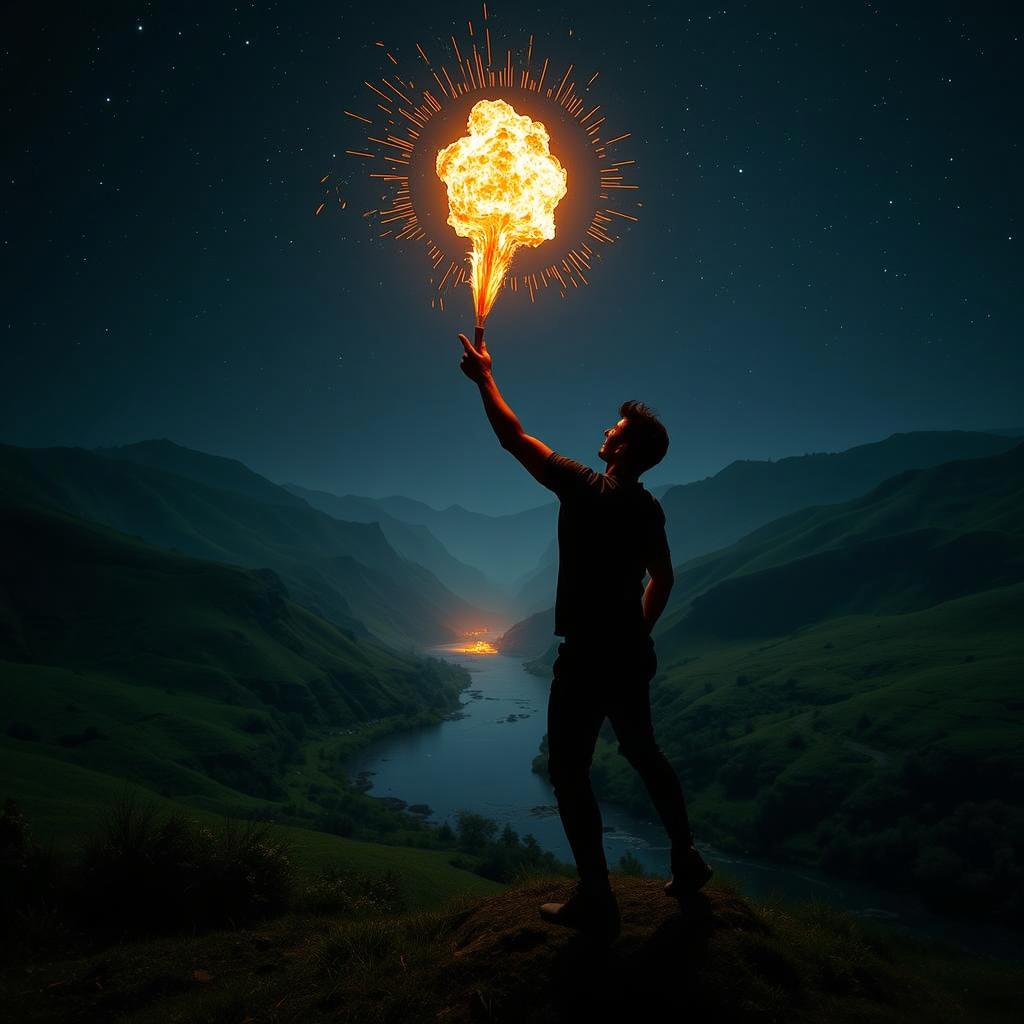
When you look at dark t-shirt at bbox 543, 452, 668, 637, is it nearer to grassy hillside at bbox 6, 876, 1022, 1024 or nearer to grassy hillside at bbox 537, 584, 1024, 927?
grassy hillside at bbox 6, 876, 1022, 1024

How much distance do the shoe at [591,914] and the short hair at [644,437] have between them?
391 centimetres

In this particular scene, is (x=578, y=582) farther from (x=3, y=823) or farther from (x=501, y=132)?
(x=3, y=823)

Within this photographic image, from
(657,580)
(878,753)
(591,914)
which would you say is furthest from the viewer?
(878,753)

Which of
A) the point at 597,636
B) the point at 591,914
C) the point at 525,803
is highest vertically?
the point at 597,636

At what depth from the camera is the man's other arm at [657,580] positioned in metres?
5.88

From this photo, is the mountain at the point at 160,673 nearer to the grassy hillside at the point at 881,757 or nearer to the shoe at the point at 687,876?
the grassy hillside at the point at 881,757

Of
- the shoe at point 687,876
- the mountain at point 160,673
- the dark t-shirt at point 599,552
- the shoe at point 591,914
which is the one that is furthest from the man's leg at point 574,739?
the mountain at point 160,673

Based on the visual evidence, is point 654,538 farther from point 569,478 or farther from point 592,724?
point 592,724

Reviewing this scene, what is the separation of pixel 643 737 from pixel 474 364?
3893 millimetres

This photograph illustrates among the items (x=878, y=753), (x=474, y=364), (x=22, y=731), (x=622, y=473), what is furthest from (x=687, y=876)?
(x=878, y=753)

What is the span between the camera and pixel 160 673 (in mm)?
143250

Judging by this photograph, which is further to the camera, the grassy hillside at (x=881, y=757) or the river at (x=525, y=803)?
the grassy hillside at (x=881, y=757)

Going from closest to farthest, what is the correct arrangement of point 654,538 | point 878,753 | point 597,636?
point 597,636, point 654,538, point 878,753

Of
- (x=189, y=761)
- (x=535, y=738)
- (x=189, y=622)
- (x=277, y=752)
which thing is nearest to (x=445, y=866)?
(x=189, y=761)
